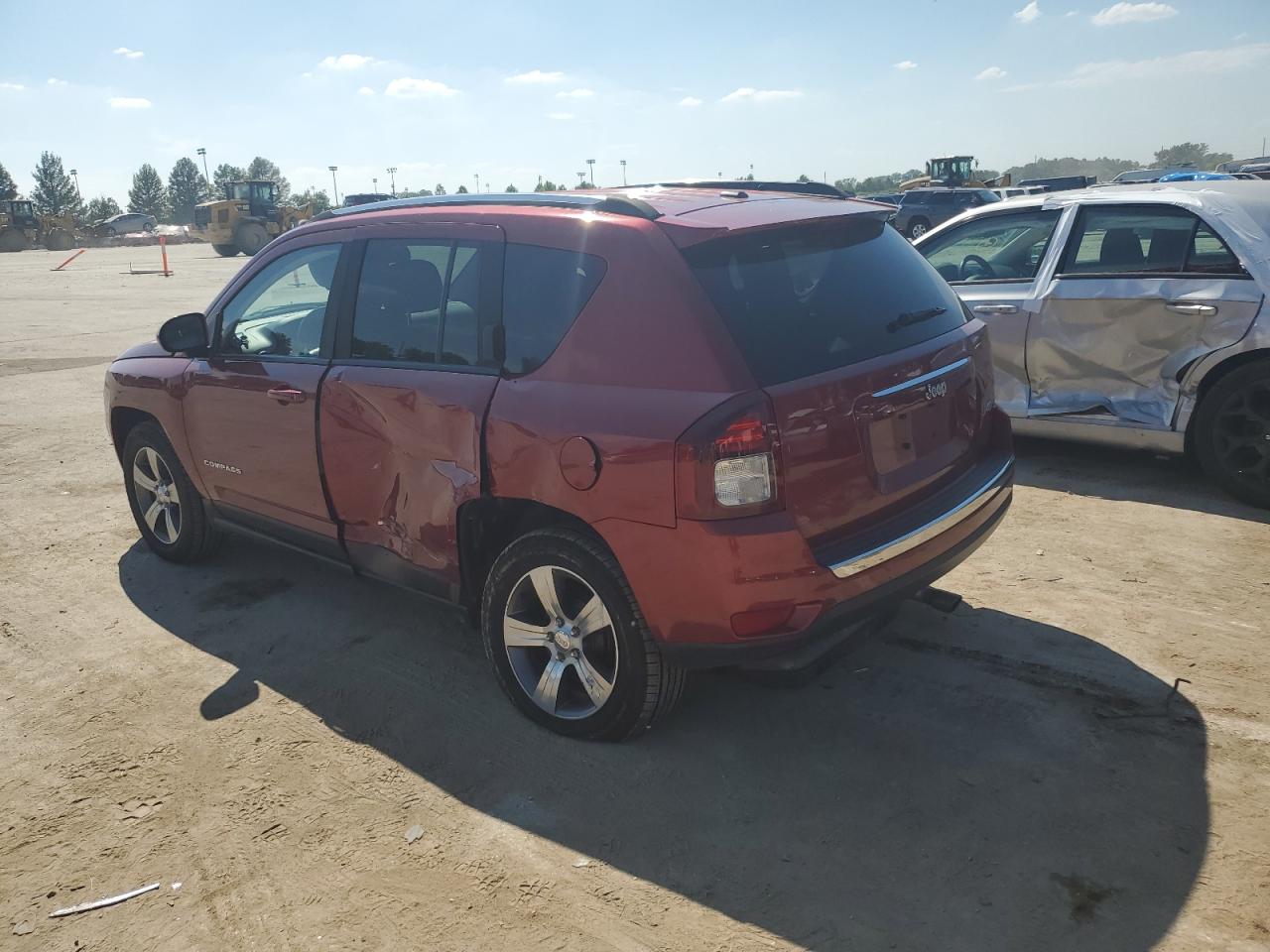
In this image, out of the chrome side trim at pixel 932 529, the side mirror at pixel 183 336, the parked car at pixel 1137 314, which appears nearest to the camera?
the chrome side trim at pixel 932 529

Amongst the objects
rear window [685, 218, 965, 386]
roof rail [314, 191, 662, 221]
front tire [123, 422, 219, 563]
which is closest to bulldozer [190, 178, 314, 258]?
front tire [123, 422, 219, 563]

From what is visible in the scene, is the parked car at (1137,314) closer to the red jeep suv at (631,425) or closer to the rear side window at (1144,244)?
the rear side window at (1144,244)

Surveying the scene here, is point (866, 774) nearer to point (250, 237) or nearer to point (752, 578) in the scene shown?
point (752, 578)

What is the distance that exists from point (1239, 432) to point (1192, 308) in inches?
28.9

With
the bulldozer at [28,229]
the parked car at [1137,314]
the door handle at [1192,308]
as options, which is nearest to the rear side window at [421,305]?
the parked car at [1137,314]

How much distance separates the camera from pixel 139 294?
22.3 m

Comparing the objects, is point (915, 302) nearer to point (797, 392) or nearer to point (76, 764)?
point (797, 392)

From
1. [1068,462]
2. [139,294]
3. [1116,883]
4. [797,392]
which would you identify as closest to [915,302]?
[797,392]

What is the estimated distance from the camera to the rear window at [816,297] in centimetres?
300

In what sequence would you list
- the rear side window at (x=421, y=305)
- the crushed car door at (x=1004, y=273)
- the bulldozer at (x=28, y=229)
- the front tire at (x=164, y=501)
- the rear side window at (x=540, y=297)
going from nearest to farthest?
the rear side window at (x=540, y=297)
the rear side window at (x=421, y=305)
the front tire at (x=164, y=501)
the crushed car door at (x=1004, y=273)
the bulldozer at (x=28, y=229)

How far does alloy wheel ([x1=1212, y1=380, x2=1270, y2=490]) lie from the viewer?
5238 millimetres

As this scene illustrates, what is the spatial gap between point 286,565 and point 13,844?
2371 mm

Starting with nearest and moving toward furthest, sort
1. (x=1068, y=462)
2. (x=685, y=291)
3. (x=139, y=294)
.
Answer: (x=685, y=291) → (x=1068, y=462) → (x=139, y=294)

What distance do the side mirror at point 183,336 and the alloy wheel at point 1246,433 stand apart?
17.7 ft
